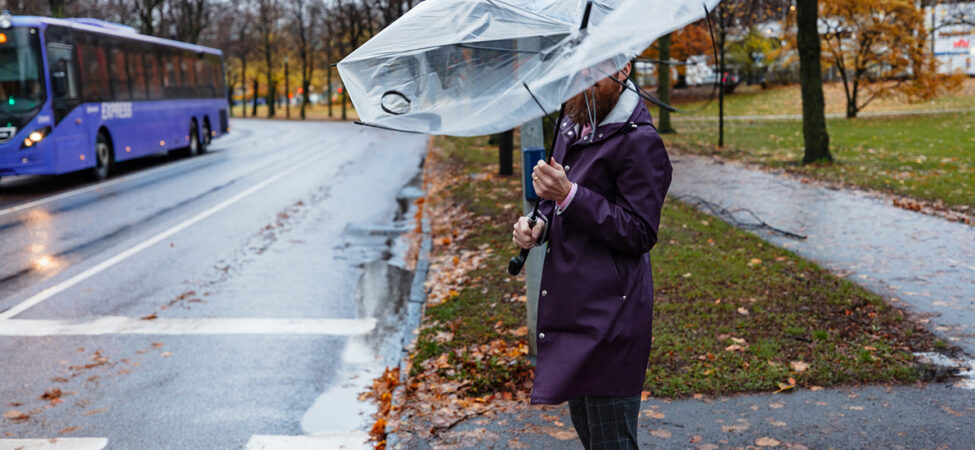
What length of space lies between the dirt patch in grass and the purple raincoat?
2.02 metres

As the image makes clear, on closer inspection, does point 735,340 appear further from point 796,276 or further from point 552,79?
point 552,79

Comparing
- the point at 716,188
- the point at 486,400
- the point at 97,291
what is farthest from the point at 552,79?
the point at 716,188

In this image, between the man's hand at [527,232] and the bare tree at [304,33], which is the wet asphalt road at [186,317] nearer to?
the man's hand at [527,232]

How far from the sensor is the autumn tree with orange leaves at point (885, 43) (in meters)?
29.6

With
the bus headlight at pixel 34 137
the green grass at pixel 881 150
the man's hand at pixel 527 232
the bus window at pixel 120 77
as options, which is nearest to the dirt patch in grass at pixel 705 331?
the man's hand at pixel 527 232

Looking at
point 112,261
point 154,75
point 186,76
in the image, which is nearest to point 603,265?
point 112,261

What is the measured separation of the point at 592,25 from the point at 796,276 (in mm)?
5384

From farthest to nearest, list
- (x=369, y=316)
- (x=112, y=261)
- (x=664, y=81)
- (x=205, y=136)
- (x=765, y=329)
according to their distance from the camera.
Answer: (x=664, y=81) < (x=205, y=136) < (x=112, y=261) < (x=369, y=316) < (x=765, y=329)

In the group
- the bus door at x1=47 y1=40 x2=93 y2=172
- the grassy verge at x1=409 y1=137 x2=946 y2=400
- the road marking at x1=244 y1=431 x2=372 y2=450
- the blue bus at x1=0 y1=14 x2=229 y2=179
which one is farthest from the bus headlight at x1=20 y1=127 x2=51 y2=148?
the road marking at x1=244 y1=431 x2=372 y2=450

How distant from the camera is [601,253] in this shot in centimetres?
275

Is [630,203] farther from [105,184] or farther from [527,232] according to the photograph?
[105,184]

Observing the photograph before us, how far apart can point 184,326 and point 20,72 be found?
11886 mm

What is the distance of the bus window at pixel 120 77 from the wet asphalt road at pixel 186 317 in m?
4.88

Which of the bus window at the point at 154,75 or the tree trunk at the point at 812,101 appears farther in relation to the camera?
the bus window at the point at 154,75
